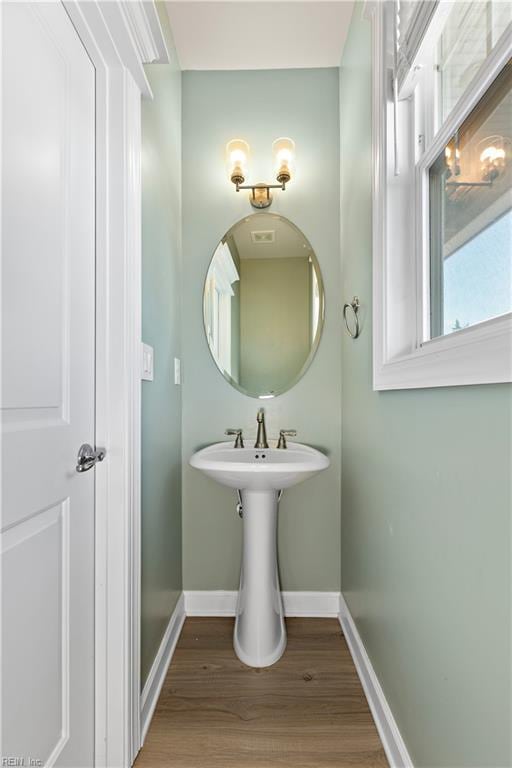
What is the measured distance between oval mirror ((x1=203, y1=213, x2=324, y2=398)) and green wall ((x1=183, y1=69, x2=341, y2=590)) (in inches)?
1.9

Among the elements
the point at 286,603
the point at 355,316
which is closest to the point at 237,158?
the point at 355,316

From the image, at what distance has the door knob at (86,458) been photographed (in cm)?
95

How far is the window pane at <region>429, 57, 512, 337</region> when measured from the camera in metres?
0.75

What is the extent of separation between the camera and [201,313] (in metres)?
1.84

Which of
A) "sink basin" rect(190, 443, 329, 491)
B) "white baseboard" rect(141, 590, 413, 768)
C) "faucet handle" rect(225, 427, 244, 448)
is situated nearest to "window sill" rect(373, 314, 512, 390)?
"sink basin" rect(190, 443, 329, 491)

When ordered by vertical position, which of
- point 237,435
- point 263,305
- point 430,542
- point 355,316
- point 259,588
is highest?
point 263,305

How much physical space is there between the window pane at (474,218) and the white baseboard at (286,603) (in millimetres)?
1395

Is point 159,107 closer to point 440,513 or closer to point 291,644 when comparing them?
point 440,513

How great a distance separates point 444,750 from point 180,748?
775 millimetres

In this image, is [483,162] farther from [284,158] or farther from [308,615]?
[308,615]

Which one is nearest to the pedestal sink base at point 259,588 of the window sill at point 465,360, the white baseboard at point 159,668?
the white baseboard at point 159,668

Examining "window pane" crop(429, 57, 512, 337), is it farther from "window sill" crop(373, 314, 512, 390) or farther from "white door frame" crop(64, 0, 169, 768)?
"white door frame" crop(64, 0, 169, 768)

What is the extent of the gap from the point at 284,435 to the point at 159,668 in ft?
3.31

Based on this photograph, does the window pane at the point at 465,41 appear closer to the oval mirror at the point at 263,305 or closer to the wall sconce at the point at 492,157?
the wall sconce at the point at 492,157
